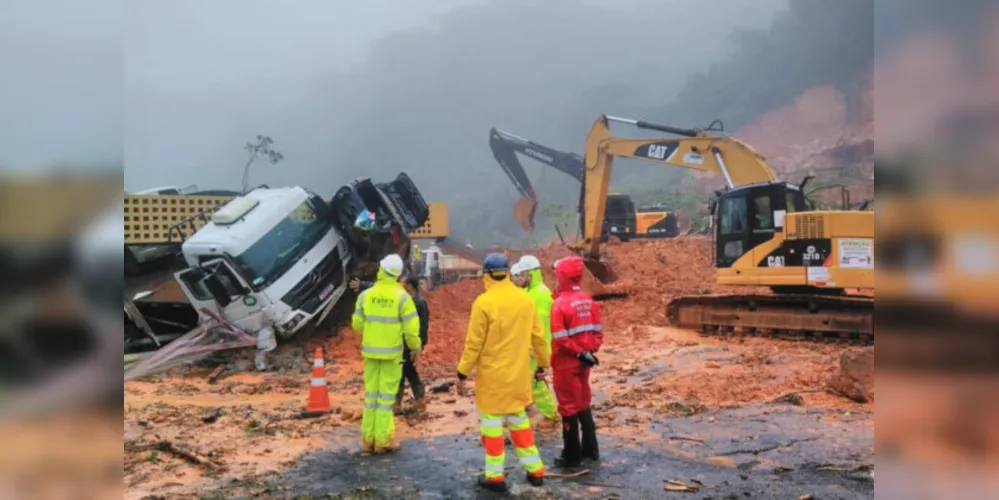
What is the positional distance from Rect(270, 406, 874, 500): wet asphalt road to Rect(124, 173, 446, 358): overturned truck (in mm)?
4718

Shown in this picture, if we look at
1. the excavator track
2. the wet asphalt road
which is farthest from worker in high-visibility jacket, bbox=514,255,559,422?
the excavator track

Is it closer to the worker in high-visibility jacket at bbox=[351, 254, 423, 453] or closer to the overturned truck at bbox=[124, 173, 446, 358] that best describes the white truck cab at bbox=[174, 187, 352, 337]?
the overturned truck at bbox=[124, 173, 446, 358]

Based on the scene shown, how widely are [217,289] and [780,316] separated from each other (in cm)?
901

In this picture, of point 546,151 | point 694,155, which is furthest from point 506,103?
point 694,155

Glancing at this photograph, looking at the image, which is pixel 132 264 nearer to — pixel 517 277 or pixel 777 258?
pixel 517 277

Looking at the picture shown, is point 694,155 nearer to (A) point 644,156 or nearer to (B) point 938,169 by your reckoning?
(A) point 644,156

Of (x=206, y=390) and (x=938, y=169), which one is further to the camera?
(x=206, y=390)

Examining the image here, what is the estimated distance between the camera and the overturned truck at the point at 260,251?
358 inches

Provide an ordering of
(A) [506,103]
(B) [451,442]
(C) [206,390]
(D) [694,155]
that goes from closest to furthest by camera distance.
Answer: (B) [451,442] → (C) [206,390] → (D) [694,155] → (A) [506,103]

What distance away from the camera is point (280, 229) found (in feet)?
32.0

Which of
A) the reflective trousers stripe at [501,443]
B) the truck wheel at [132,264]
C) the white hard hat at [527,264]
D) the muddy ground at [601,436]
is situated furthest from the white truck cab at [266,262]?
the reflective trousers stripe at [501,443]

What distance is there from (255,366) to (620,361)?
221 inches

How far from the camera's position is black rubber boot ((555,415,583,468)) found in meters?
4.74

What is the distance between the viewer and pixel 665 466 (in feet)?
15.6
